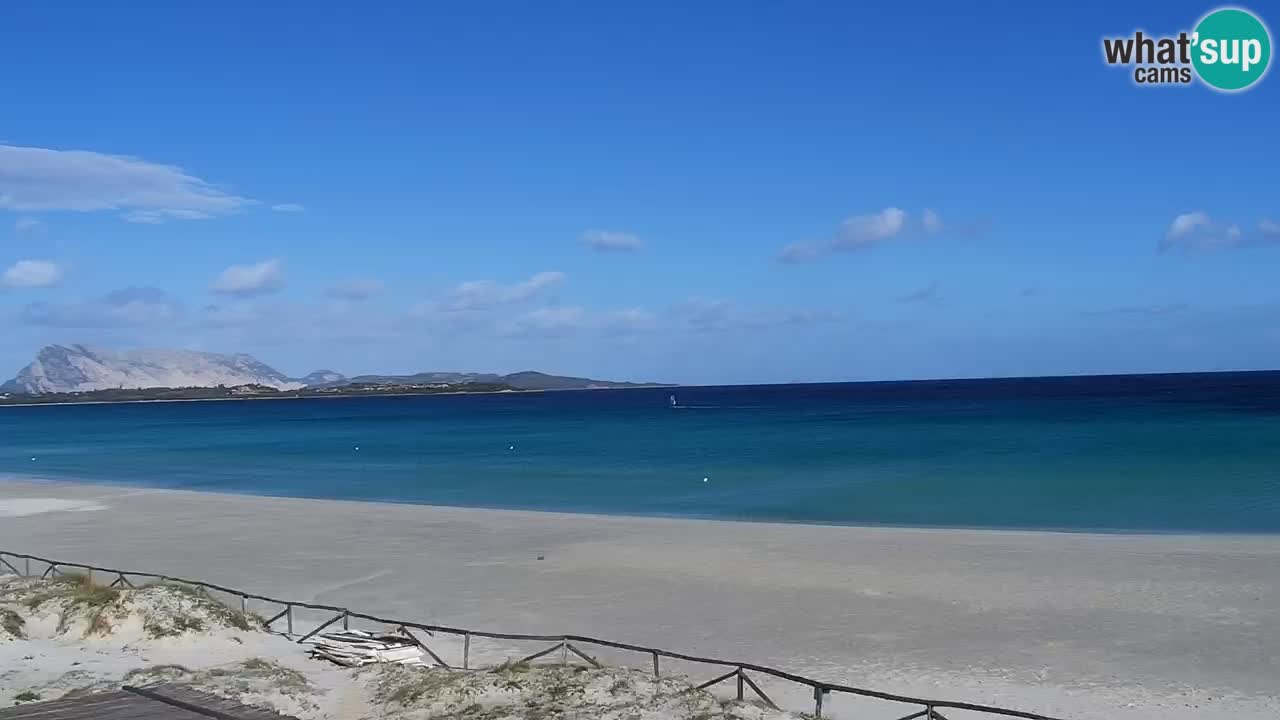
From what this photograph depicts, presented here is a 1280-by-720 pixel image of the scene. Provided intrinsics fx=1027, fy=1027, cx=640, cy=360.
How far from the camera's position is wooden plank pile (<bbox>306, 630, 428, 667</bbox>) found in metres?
16.0

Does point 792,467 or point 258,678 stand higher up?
point 792,467

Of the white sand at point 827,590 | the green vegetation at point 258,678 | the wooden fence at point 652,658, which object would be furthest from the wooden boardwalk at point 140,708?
the white sand at point 827,590

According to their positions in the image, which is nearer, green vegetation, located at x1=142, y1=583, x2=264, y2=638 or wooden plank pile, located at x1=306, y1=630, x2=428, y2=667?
wooden plank pile, located at x1=306, y1=630, x2=428, y2=667

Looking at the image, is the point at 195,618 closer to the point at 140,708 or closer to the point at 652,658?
the point at 140,708

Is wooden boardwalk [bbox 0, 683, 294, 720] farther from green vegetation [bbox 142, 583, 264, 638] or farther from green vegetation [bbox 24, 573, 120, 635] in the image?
green vegetation [bbox 24, 573, 120, 635]

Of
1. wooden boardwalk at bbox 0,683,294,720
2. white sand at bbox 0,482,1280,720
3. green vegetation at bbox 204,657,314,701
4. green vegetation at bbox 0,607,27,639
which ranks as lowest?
white sand at bbox 0,482,1280,720

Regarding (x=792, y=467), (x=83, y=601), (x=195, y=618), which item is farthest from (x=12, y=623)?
(x=792, y=467)

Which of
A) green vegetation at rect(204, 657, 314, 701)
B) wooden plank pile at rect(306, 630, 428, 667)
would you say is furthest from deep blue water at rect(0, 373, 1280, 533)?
green vegetation at rect(204, 657, 314, 701)

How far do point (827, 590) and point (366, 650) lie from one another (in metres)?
11.3

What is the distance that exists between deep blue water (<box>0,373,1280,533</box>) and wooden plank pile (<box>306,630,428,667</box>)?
76.7 ft

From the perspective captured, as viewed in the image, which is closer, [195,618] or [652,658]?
[195,618]

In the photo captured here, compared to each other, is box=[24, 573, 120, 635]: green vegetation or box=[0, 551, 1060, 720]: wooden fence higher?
box=[24, 573, 120, 635]: green vegetation

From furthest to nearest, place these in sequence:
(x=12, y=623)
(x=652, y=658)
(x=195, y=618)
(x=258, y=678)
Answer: (x=652, y=658), (x=195, y=618), (x=12, y=623), (x=258, y=678)

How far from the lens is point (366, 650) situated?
634 inches
